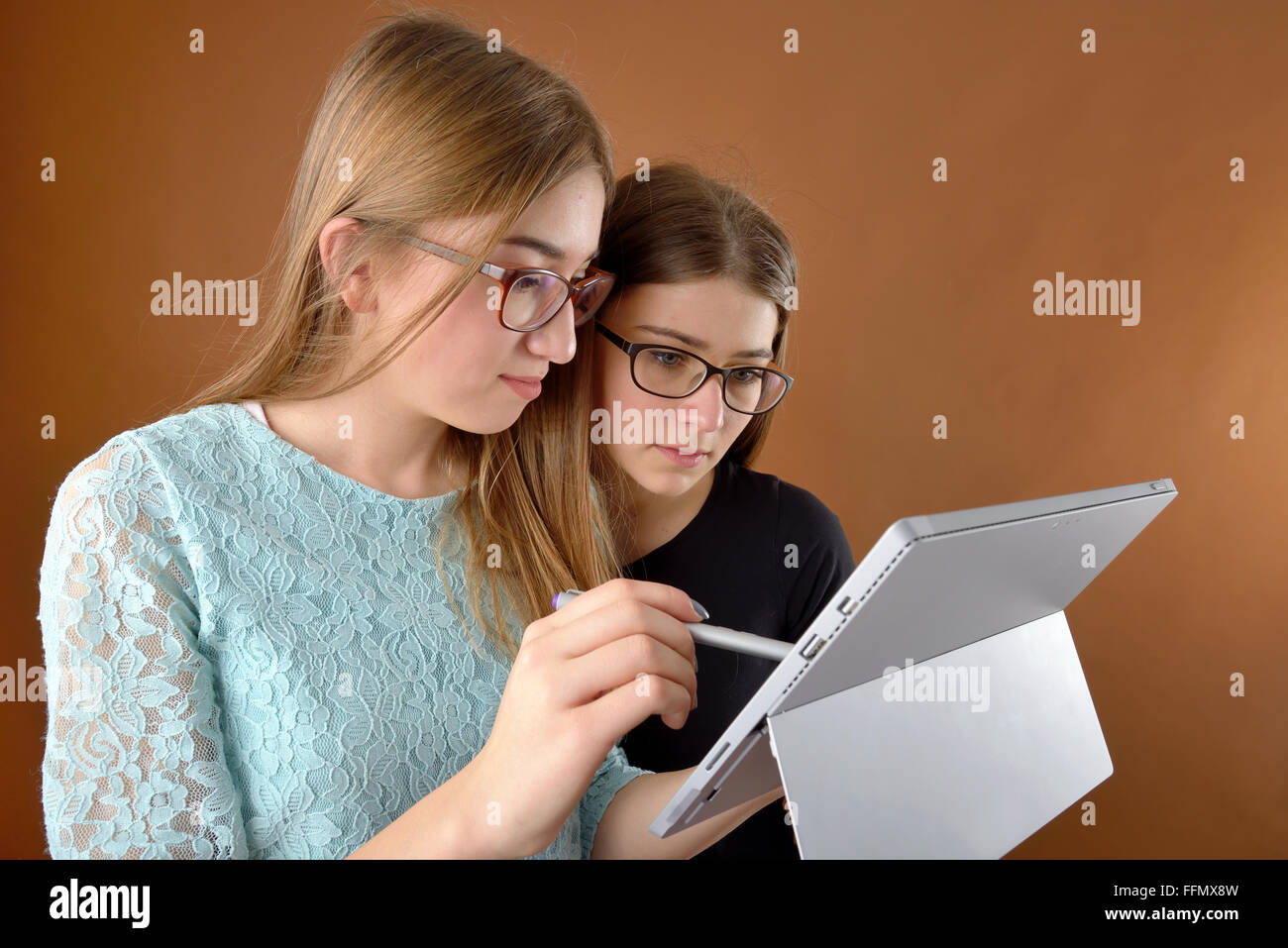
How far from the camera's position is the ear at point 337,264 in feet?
4.09

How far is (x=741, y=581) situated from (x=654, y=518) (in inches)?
8.2

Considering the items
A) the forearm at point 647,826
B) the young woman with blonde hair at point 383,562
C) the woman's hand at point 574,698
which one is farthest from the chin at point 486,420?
the forearm at point 647,826

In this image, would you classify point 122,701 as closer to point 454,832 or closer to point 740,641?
point 454,832

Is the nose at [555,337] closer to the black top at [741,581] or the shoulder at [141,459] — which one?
the shoulder at [141,459]

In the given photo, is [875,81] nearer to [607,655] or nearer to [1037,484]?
[1037,484]

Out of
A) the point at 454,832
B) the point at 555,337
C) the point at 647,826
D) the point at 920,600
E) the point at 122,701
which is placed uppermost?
the point at 555,337

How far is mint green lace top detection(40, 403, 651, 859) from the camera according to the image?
1005mm

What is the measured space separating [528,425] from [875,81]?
2.16 metres

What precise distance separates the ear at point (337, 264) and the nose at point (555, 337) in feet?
0.69

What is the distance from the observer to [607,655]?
916 mm

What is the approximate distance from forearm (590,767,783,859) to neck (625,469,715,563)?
1.90ft

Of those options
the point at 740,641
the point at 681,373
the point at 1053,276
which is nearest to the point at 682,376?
the point at 681,373

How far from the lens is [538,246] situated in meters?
1.24
